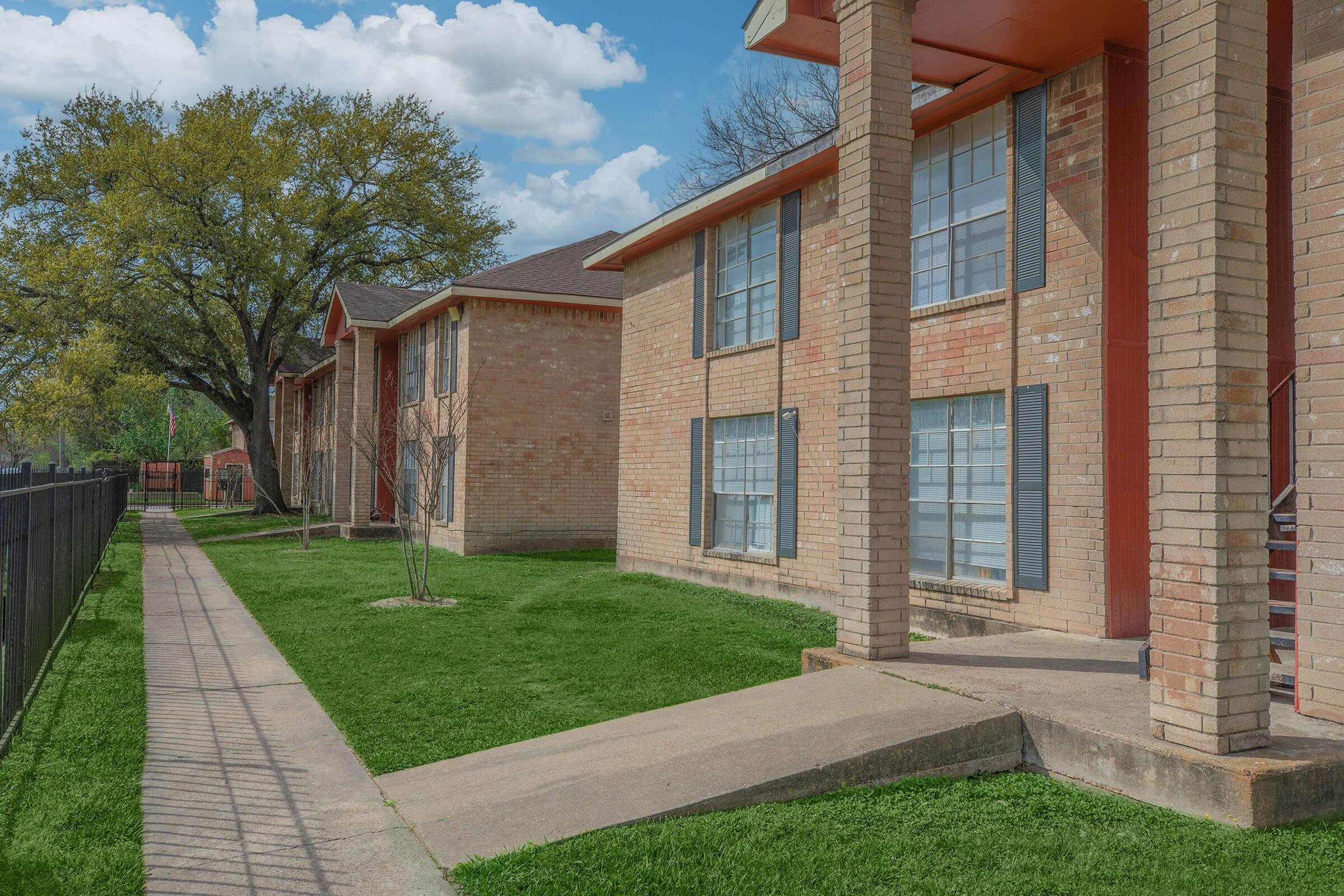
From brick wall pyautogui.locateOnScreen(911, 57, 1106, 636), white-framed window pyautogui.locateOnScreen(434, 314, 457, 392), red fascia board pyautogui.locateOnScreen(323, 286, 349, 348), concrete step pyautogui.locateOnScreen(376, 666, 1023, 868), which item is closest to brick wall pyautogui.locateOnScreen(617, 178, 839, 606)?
brick wall pyautogui.locateOnScreen(911, 57, 1106, 636)

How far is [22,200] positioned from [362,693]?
3400cm

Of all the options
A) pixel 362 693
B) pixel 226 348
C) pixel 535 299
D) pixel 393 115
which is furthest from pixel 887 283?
pixel 393 115

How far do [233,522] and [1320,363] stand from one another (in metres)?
31.5

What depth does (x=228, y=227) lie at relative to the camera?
30531 mm

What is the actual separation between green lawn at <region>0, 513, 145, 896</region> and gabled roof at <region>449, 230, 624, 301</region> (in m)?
11.8

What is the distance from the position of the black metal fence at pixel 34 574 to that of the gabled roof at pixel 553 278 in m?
9.32

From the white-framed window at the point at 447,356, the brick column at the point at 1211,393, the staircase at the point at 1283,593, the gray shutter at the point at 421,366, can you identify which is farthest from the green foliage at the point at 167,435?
the brick column at the point at 1211,393

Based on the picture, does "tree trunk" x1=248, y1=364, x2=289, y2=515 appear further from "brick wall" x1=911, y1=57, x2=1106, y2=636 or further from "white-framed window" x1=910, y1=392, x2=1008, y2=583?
"brick wall" x1=911, y1=57, x2=1106, y2=636

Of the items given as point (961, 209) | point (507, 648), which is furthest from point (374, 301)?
point (961, 209)

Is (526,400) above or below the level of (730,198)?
below

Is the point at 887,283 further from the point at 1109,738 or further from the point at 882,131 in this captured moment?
the point at 1109,738

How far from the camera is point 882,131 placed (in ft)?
22.8

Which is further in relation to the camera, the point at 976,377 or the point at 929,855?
the point at 976,377

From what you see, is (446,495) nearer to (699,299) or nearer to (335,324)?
(699,299)
